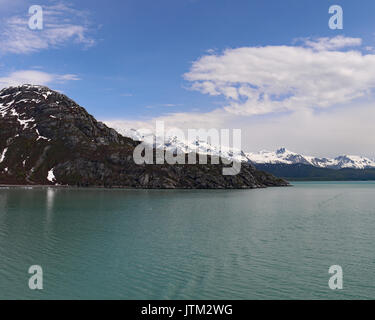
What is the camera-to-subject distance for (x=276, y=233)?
8350 cm

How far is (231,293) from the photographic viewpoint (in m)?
41.6

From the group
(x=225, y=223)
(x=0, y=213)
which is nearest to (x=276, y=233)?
(x=225, y=223)

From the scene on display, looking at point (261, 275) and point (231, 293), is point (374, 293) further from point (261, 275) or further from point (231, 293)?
point (231, 293)

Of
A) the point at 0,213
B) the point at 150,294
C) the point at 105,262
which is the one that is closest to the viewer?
the point at 150,294

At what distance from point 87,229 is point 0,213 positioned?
46110mm
